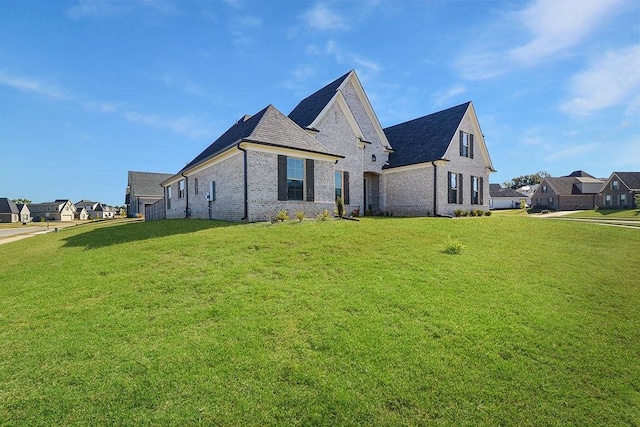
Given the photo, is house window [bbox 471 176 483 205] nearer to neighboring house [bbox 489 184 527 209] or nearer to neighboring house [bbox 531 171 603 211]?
neighboring house [bbox 531 171 603 211]

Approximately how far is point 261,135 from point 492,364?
1249 cm

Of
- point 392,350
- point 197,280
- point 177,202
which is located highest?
point 177,202

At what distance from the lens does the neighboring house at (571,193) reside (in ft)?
174

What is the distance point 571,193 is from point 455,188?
4766 cm

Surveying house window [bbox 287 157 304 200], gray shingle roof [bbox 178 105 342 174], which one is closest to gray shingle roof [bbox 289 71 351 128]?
gray shingle roof [bbox 178 105 342 174]

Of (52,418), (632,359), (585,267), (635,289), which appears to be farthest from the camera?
(585,267)

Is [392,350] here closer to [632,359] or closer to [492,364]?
[492,364]

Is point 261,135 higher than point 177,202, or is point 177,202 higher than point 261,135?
point 261,135

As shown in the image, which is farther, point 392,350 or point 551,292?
point 551,292

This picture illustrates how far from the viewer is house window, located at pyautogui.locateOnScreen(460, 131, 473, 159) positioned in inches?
879

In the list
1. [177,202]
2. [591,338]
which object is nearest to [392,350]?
[591,338]

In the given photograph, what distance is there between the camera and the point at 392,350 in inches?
162

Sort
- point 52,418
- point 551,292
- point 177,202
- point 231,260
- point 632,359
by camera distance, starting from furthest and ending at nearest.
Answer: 1. point 177,202
2. point 231,260
3. point 551,292
4. point 632,359
5. point 52,418

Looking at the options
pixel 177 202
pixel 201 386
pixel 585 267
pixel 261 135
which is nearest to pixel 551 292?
pixel 585 267
